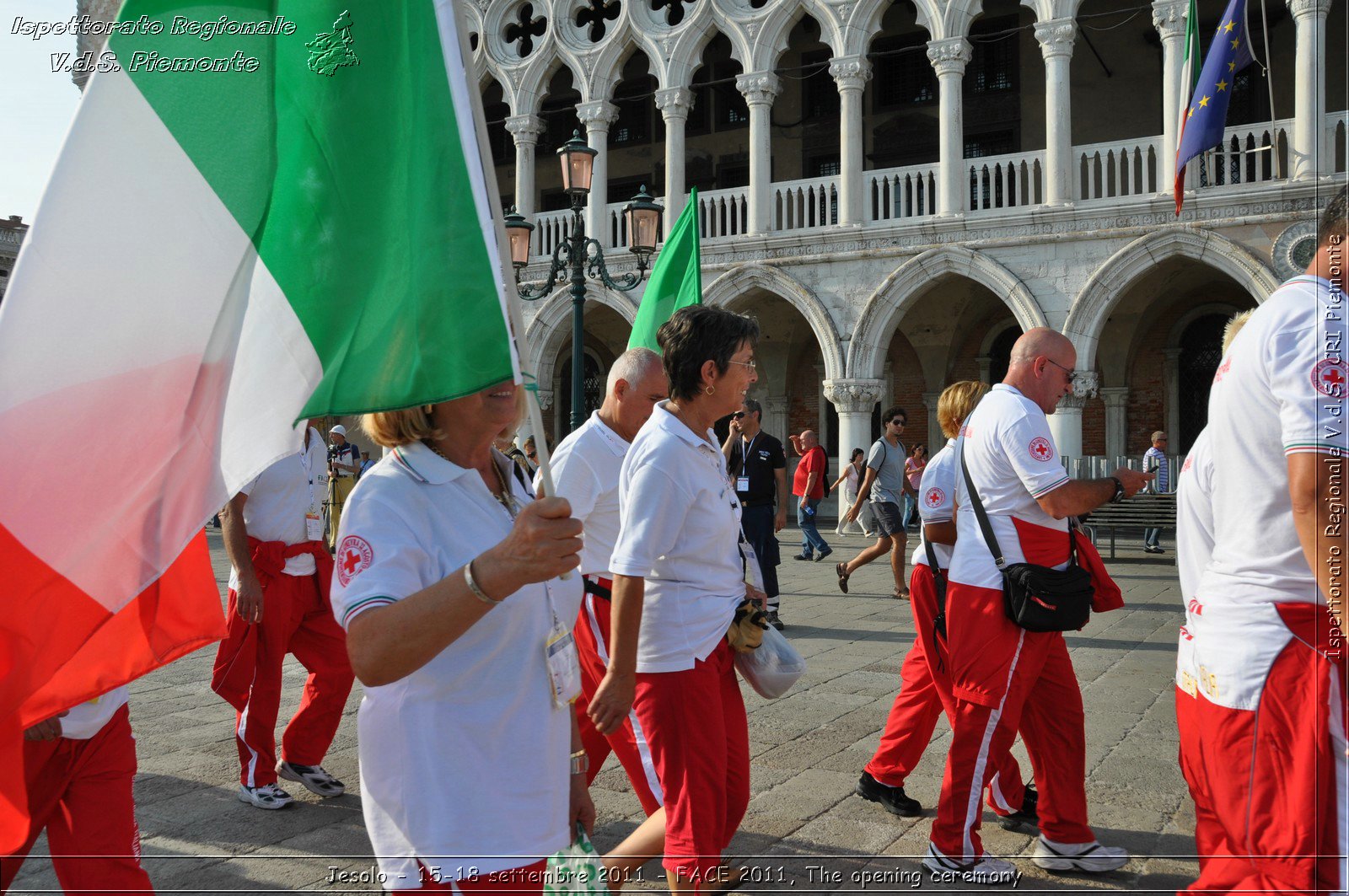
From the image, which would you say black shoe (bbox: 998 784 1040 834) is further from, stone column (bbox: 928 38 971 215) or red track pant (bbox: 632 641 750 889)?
stone column (bbox: 928 38 971 215)

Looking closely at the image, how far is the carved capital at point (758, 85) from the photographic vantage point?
17328 millimetres

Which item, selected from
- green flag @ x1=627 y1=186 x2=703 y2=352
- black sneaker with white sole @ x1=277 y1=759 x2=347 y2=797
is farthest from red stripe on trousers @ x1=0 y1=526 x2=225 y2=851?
green flag @ x1=627 y1=186 x2=703 y2=352

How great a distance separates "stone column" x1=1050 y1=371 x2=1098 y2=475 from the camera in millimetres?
15312

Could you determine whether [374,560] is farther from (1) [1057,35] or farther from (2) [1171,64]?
(1) [1057,35]

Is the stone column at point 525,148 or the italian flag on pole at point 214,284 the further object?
the stone column at point 525,148

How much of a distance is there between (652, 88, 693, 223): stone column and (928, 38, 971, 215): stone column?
4273mm

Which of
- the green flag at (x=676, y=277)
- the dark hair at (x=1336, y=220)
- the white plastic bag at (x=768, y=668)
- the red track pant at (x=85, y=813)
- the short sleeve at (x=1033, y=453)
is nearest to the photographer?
the dark hair at (x=1336, y=220)

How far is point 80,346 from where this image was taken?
196cm

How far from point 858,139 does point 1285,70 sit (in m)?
6.80

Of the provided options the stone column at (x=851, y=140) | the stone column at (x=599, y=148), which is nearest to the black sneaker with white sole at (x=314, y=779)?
the stone column at (x=851, y=140)

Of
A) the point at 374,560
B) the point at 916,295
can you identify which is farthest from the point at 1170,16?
the point at 374,560

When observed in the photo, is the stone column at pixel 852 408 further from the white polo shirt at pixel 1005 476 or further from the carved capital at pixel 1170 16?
the white polo shirt at pixel 1005 476

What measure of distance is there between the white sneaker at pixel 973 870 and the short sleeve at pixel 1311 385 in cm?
185

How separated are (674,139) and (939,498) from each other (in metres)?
14.9
